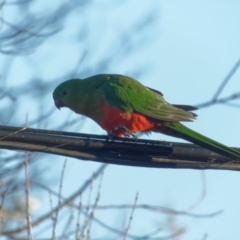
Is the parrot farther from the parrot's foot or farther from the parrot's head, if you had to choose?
the parrot's head

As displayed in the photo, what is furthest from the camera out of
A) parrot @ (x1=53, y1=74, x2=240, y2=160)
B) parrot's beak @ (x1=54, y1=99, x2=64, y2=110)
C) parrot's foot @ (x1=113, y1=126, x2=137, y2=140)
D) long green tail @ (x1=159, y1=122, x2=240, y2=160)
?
parrot's beak @ (x1=54, y1=99, x2=64, y2=110)

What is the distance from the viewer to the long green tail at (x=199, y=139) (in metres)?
6.28

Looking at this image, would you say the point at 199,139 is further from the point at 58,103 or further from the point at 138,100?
the point at 58,103

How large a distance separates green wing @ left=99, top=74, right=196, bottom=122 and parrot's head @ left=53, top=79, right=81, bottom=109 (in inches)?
19.3

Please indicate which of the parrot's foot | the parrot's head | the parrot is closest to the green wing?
the parrot

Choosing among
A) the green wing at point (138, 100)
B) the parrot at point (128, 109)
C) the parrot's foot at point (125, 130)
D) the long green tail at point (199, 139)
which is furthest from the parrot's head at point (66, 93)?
the long green tail at point (199, 139)

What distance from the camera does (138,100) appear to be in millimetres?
7531

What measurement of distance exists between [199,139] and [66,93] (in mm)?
2163

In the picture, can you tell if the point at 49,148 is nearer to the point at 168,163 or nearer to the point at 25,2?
the point at 168,163

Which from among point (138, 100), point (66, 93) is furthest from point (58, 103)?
point (138, 100)

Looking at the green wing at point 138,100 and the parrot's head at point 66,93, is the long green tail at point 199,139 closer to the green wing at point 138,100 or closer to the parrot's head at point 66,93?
the green wing at point 138,100

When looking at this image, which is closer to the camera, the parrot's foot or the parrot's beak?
the parrot's foot

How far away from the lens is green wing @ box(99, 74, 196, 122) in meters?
7.20

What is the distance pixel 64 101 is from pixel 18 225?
4.45 feet
